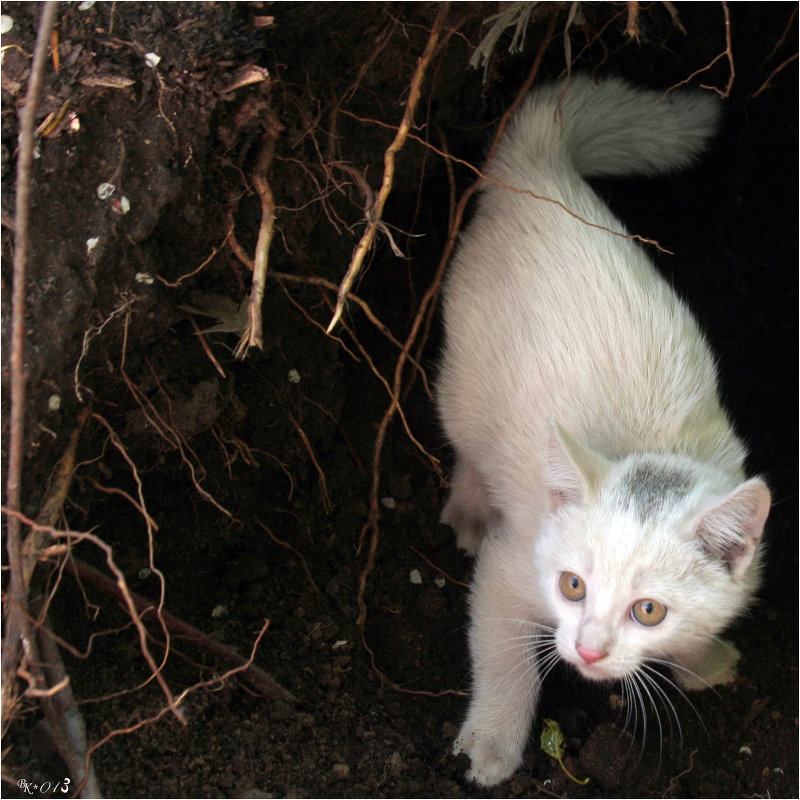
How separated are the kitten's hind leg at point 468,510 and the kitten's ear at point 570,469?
840mm

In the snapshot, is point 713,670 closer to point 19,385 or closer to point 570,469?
point 570,469

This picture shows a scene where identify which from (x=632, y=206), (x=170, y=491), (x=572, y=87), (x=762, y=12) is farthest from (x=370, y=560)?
(x=762, y=12)

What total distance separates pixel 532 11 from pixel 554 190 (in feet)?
2.05

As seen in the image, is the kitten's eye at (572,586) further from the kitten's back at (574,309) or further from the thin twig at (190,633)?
the thin twig at (190,633)

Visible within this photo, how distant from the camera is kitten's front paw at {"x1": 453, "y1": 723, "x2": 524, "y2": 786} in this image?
2.51 meters

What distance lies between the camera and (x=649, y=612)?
2.10m

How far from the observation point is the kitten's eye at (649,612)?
6.87 feet

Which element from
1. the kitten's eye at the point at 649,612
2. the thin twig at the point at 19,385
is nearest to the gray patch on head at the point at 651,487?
the kitten's eye at the point at 649,612

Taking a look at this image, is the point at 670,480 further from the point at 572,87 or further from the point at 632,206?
the point at 632,206

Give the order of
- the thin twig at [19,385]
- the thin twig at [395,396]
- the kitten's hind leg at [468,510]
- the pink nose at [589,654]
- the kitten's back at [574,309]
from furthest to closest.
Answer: the kitten's hind leg at [468,510]
the thin twig at [395,396]
the kitten's back at [574,309]
the pink nose at [589,654]
the thin twig at [19,385]

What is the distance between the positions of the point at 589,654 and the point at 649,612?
20 centimetres
